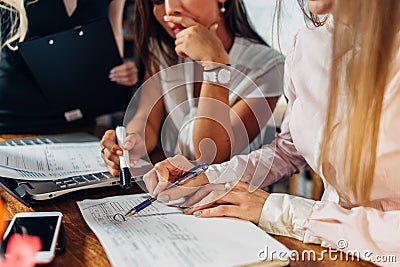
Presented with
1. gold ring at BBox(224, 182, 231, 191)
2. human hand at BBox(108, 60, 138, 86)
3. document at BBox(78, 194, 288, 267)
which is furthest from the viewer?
human hand at BBox(108, 60, 138, 86)

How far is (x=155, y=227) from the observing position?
84 cm

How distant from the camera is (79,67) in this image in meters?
1.53

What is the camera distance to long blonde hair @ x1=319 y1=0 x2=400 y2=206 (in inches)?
32.2

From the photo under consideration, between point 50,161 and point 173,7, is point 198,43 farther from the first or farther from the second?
point 50,161

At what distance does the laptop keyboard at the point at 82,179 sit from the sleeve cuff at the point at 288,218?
0.37m

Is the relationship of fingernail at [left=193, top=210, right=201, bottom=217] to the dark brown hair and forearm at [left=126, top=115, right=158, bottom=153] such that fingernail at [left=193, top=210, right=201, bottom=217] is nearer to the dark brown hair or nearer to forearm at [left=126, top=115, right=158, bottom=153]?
forearm at [left=126, top=115, right=158, bottom=153]

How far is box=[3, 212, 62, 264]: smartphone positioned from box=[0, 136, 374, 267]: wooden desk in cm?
3

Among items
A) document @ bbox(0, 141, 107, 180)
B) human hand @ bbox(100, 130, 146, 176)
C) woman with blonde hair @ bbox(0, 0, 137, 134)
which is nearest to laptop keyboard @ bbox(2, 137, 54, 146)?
document @ bbox(0, 141, 107, 180)

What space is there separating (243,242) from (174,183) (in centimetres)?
23

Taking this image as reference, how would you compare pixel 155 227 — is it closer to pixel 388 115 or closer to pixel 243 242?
pixel 243 242

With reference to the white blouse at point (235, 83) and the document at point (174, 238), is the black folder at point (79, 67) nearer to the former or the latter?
the white blouse at point (235, 83)

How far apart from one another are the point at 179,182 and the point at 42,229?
27 cm

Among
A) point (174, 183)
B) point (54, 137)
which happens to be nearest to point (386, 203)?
point (174, 183)

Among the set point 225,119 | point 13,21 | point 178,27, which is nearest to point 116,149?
point 225,119
